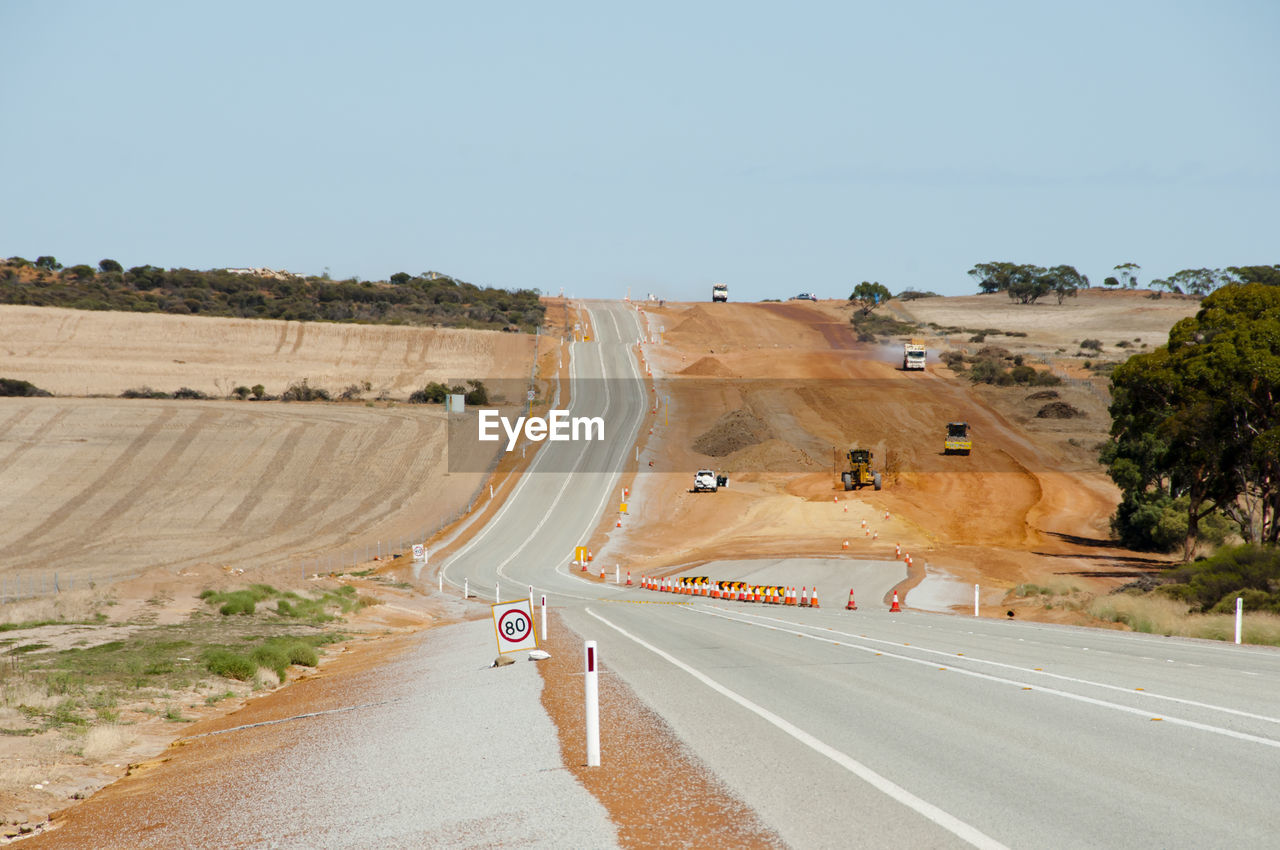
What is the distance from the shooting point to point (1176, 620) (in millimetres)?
25531

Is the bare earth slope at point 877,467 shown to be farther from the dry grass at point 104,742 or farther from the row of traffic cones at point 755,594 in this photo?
the dry grass at point 104,742

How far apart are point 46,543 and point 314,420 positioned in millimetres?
→ 30772

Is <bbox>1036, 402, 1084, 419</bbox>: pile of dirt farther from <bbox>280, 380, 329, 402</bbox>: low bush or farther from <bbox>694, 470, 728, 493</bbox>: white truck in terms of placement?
<bbox>280, 380, 329, 402</bbox>: low bush

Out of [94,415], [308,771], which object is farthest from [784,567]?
[94,415]

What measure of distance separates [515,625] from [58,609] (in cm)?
1878

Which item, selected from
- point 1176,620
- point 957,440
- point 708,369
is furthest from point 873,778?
point 708,369

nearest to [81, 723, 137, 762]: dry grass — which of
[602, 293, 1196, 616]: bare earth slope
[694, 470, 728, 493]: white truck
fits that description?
[602, 293, 1196, 616]: bare earth slope

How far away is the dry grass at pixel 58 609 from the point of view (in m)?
28.4

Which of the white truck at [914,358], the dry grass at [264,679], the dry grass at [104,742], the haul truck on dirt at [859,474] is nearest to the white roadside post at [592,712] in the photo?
the dry grass at [104,742]

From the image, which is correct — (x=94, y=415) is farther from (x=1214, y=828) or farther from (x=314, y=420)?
(x=1214, y=828)

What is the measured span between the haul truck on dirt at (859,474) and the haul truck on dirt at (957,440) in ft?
27.5

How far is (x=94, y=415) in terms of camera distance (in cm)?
7988

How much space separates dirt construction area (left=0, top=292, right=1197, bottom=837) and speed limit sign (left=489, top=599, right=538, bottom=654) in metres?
3.38

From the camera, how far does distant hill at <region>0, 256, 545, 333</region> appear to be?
141 metres
